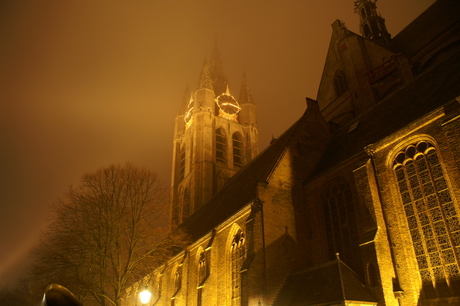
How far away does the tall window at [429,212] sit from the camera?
12820mm

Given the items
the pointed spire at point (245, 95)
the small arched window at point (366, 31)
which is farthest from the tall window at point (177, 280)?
the small arched window at point (366, 31)

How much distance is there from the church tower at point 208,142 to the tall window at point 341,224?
81.9 feet

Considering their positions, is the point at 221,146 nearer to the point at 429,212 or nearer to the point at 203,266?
the point at 203,266

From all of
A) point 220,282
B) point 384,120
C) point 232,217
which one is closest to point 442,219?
point 384,120

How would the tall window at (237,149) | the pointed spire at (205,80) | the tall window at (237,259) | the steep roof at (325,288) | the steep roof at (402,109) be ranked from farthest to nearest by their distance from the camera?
1. the pointed spire at (205,80)
2. the tall window at (237,149)
3. the tall window at (237,259)
4. the steep roof at (402,109)
5. the steep roof at (325,288)

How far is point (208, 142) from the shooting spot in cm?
4728

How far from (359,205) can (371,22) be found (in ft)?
118

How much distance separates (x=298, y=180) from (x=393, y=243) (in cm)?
774

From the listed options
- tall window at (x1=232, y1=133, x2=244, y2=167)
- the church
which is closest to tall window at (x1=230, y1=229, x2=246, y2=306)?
the church

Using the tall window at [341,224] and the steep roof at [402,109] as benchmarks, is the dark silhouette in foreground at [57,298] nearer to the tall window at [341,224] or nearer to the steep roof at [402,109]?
the tall window at [341,224]

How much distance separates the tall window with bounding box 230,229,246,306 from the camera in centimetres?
2042

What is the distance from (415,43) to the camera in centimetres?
2967

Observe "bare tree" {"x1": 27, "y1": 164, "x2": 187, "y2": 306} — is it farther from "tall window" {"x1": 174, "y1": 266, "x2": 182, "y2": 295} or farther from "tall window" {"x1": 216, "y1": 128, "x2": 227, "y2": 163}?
"tall window" {"x1": 216, "y1": 128, "x2": 227, "y2": 163}

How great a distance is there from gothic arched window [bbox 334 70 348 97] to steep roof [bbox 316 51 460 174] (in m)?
11.5
